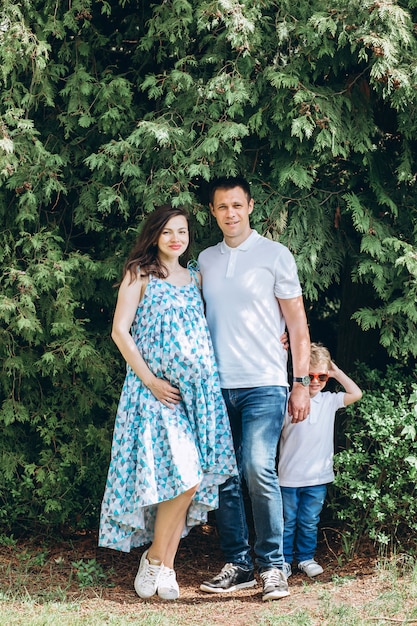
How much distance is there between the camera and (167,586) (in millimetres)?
4555

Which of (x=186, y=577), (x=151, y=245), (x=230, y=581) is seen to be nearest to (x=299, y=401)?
(x=230, y=581)

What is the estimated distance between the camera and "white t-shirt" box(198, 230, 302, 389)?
448cm

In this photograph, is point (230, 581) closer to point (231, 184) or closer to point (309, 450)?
point (309, 450)

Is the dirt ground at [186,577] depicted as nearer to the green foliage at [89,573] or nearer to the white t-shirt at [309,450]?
the green foliage at [89,573]

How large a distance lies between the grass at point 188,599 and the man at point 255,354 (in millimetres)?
193

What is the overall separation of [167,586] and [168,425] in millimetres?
946

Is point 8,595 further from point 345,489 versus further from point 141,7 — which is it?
point 141,7

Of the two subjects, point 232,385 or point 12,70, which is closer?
point 232,385

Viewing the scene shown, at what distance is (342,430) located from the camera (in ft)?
18.2

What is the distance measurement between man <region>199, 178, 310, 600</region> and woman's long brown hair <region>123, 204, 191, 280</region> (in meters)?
0.27

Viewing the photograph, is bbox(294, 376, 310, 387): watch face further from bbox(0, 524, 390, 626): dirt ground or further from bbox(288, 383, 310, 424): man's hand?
bbox(0, 524, 390, 626): dirt ground

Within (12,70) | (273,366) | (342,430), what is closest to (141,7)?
(12,70)

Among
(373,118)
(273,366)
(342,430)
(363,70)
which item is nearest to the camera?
(273,366)

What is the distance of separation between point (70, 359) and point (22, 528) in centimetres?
143
